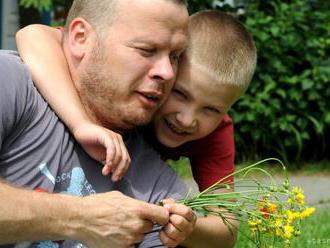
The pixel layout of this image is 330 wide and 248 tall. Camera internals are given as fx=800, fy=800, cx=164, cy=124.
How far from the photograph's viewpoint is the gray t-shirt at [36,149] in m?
2.69

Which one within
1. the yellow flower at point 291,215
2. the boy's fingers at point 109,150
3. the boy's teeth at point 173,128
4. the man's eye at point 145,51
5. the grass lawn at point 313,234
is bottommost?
the grass lawn at point 313,234

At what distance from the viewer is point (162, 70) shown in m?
2.87

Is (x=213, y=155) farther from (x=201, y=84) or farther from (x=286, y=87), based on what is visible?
(x=286, y=87)

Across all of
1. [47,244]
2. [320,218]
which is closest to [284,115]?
[320,218]

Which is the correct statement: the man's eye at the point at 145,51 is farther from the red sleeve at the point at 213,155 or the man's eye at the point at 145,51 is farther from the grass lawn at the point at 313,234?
the grass lawn at the point at 313,234

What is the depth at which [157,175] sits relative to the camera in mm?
3049

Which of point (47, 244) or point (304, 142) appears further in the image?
point (304, 142)

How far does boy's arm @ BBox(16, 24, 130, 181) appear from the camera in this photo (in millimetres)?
2691

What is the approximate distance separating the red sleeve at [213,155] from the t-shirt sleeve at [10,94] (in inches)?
36.8

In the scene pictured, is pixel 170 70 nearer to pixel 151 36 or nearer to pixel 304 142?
pixel 151 36

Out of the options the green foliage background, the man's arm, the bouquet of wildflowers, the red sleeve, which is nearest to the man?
the man's arm

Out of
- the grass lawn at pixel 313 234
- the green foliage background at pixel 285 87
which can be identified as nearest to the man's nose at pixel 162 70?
the grass lawn at pixel 313 234

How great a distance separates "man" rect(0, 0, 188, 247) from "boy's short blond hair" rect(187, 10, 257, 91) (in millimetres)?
192

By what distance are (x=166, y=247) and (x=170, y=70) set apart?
0.65 meters
